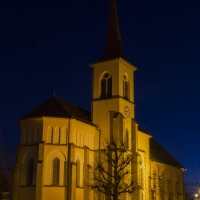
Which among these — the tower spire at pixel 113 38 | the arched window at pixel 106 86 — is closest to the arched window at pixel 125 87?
the arched window at pixel 106 86

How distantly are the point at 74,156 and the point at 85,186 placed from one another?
496 centimetres

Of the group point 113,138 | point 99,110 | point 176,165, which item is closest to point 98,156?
point 113,138

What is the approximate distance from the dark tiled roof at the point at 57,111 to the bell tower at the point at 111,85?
100 inches

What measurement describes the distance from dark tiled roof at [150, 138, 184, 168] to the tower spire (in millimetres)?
21616

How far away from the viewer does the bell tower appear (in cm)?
6197

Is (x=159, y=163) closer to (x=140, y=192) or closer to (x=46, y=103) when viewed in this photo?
(x=140, y=192)

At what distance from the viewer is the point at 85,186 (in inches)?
2217

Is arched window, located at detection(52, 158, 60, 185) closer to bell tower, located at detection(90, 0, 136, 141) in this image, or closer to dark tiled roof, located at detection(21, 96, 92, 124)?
dark tiled roof, located at detection(21, 96, 92, 124)

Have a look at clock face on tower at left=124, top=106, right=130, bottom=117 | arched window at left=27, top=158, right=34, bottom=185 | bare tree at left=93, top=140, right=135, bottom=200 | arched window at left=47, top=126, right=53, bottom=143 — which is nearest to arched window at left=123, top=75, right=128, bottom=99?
clock face on tower at left=124, top=106, right=130, bottom=117

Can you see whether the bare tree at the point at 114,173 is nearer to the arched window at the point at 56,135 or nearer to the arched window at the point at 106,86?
the arched window at the point at 56,135

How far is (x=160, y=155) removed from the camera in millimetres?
82938

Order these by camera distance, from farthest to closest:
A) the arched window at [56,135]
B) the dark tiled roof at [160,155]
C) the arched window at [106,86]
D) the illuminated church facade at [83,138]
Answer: the dark tiled roof at [160,155]
the arched window at [106,86]
the arched window at [56,135]
the illuminated church facade at [83,138]

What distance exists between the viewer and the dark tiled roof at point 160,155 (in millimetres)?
78963

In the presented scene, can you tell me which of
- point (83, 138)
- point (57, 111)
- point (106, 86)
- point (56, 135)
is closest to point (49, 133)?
point (56, 135)
